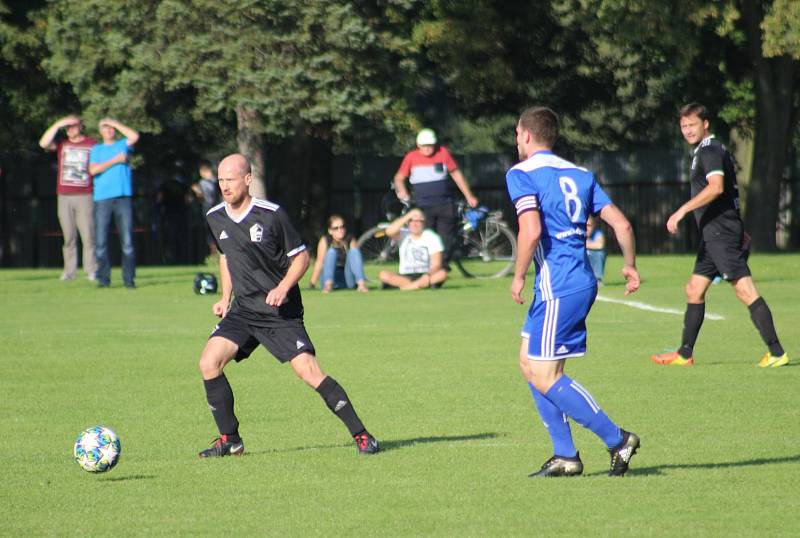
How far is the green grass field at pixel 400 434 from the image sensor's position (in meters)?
6.65

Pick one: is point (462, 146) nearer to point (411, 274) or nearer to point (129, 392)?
point (411, 274)

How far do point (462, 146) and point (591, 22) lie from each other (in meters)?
49.5

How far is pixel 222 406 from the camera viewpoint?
27.7 ft

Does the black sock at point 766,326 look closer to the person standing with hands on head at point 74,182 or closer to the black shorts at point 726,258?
the black shorts at point 726,258

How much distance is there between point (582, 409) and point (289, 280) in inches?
75.4

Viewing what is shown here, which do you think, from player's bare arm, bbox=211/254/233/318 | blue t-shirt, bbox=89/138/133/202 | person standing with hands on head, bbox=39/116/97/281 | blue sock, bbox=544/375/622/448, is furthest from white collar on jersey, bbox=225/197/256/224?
person standing with hands on head, bbox=39/116/97/281

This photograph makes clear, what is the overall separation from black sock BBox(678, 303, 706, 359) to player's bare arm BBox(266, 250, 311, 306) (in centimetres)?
494

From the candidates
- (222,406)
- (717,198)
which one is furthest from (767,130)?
(222,406)

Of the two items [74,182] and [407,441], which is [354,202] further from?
[407,441]

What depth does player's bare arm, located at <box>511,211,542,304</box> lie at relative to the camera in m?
7.19

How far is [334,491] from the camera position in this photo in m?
7.28

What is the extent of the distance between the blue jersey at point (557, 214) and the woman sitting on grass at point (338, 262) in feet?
46.1

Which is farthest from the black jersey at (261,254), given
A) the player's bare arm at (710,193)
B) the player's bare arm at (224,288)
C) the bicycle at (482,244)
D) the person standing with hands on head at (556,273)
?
the bicycle at (482,244)

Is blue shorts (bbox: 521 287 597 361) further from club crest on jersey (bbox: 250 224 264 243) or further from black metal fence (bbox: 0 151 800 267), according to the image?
black metal fence (bbox: 0 151 800 267)
